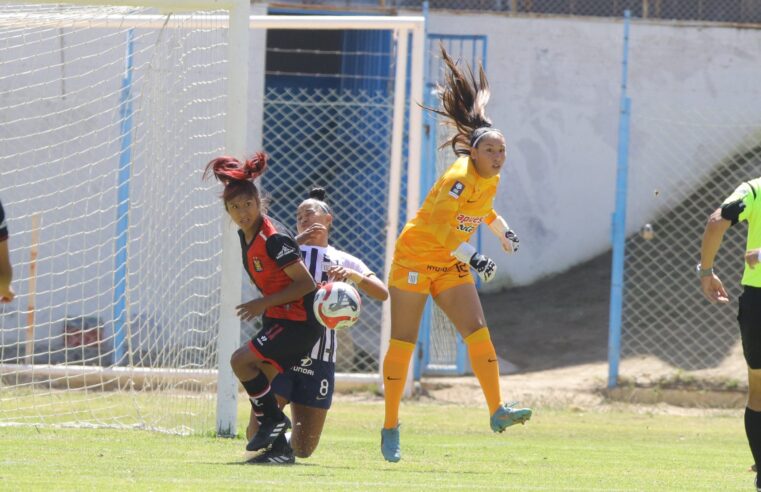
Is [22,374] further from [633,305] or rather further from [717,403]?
[633,305]

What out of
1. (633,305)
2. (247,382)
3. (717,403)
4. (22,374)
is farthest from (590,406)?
(247,382)

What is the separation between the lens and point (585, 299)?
18.1 metres

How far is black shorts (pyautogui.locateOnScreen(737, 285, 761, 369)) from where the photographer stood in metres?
6.65

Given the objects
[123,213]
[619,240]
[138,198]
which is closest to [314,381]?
[138,198]

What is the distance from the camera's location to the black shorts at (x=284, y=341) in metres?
7.55

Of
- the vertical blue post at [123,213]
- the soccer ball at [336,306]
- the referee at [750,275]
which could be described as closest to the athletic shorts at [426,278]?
the soccer ball at [336,306]

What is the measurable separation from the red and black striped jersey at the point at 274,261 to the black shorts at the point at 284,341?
48mm

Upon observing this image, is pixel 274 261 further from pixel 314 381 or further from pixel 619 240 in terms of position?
pixel 619 240

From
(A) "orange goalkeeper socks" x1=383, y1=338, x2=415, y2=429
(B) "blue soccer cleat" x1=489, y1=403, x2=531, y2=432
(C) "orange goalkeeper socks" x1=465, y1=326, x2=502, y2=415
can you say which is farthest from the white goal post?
(B) "blue soccer cleat" x1=489, y1=403, x2=531, y2=432

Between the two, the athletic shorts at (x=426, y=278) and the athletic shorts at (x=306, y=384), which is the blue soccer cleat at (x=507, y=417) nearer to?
the athletic shorts at (x=426, y=278)

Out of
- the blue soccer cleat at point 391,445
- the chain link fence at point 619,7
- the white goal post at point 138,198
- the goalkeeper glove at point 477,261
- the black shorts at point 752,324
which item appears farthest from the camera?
the chain link fence at point 619,7

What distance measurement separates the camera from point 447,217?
7996 mm

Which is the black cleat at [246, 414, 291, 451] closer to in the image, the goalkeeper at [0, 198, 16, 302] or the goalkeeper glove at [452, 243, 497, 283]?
the goalkeeper glove at [452, 243, 497, 283]

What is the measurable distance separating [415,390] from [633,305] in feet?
15.5
